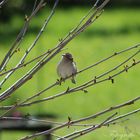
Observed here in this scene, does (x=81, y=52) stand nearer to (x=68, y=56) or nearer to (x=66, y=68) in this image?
(x=68, y=56)

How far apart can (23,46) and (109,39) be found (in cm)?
260

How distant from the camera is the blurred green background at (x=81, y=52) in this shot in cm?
1527

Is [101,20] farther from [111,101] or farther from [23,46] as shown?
[111,101]

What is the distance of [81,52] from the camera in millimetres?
20672

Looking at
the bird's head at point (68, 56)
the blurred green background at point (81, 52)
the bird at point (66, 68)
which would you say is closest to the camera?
the bird at point (66, 68)

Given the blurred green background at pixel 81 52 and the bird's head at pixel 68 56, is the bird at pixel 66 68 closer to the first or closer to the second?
the bird's head at pixel 68 56

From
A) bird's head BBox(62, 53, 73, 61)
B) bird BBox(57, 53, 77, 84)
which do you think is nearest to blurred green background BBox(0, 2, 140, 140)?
bird's head BBox(62, 53, 73, 61)

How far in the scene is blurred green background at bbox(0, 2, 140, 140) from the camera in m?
15.3

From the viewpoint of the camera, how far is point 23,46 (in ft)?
66.0

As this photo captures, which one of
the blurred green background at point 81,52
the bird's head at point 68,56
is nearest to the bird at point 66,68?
the bird's head at point 68,56

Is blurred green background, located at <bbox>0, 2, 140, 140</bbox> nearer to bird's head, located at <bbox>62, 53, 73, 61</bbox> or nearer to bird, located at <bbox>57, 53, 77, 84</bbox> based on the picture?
bird's head, located at <bbox>62, 53, 73, 61</bbox>

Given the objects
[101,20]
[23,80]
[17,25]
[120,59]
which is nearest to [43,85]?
[120,59]

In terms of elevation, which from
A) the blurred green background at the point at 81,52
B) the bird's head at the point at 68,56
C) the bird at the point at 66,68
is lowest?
the bird at the point at 66,68

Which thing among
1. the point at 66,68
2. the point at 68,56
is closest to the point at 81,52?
the point at 68,56
